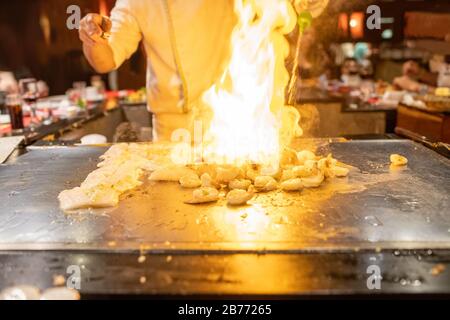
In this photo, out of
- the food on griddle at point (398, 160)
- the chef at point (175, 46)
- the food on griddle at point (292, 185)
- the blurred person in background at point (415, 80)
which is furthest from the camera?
the blurred person in background at point (415, 80)

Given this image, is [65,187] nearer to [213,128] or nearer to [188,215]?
[188,215]

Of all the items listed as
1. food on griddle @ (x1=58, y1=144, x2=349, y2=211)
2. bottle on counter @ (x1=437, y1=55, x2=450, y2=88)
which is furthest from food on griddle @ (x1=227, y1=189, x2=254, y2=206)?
bottle on counter @ (x1=437, y1=55, x2=450, y2=88)

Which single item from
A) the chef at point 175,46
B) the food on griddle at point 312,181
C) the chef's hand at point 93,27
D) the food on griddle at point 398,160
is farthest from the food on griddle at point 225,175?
the chef at point 175,46

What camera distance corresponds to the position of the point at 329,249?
156 cm

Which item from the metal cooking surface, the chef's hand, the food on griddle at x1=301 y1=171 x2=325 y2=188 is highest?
the chef's hand

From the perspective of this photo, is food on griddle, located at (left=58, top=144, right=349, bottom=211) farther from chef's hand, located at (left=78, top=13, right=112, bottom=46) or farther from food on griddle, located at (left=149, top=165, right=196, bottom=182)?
chef's hand, located at (left=78, top=13, right=112, bottom=46)

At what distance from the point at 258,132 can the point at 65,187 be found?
1307 millimetres

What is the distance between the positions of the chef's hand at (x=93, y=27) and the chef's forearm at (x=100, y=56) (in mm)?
199

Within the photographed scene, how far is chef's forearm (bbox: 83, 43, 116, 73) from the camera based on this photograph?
10.9 ft

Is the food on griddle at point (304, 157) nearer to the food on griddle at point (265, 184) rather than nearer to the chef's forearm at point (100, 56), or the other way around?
the food on griddle at point (265, 184)

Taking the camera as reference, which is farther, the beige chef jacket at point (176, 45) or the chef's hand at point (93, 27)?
the beige chef jacket at point (176, 45)

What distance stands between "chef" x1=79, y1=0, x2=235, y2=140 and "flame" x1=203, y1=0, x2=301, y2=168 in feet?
0.56

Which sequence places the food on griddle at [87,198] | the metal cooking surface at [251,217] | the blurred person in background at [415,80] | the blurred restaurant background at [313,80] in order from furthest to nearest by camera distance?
the blurred person in background at [415,80], the blurred restaurant background at [313,80], the food on griddle at [87,198], the metal cooking surface at [251,217]

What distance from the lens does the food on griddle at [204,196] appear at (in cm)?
214
